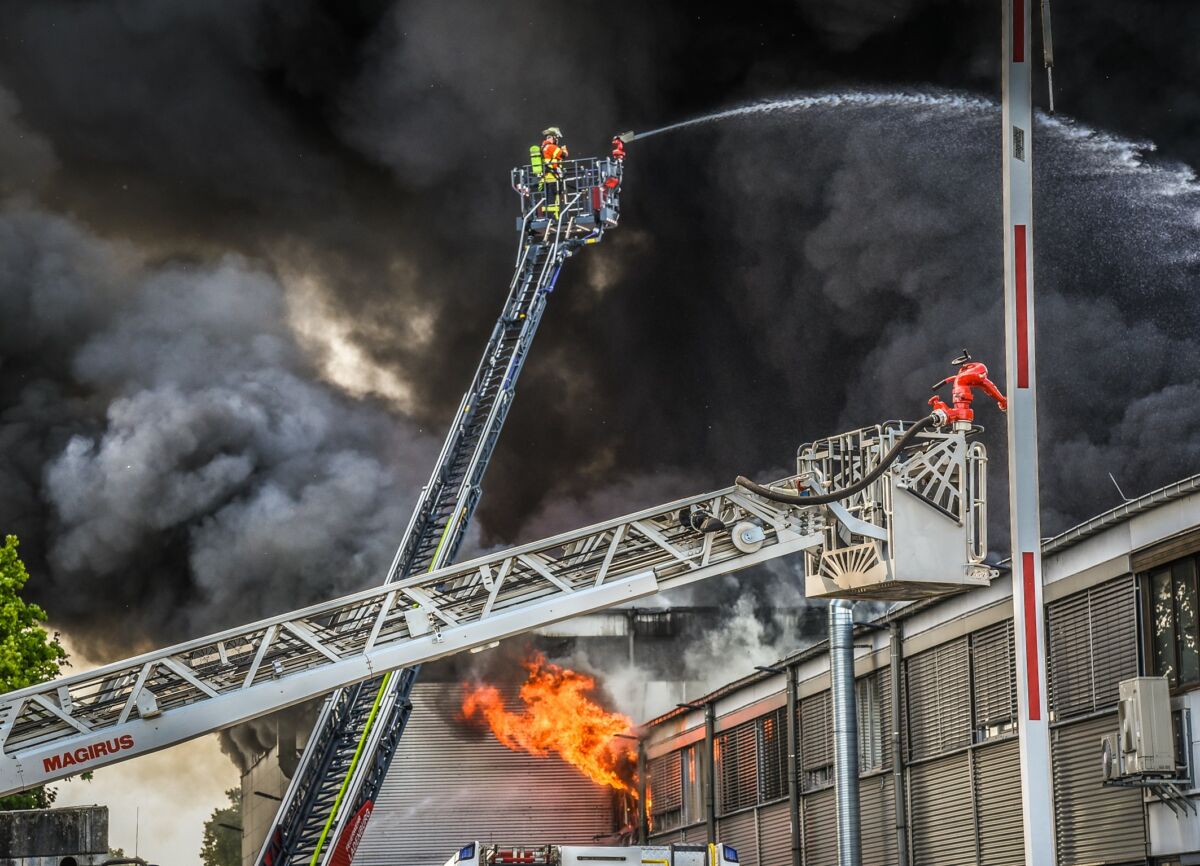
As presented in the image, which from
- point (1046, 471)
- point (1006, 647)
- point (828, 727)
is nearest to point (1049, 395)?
point (1046, 471)

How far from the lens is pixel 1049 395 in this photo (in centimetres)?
4453

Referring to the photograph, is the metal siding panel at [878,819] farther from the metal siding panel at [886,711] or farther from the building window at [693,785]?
the building window at [693,785]

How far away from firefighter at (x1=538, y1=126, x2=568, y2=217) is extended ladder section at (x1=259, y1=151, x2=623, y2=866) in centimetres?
4

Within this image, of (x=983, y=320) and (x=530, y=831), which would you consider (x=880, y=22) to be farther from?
(x=530, y=831)

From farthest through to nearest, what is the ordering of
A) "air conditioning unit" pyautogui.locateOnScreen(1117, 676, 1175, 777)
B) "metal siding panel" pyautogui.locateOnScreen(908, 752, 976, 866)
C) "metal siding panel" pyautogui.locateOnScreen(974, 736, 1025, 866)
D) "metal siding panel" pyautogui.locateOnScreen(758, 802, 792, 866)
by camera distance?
Answer: "metal siding panel" pyautogui.locateOnScreen(758, 802, 792, 866) → "metal siding panel" pyautogui.locateOnScreen(908, 752, 976, 866) → "metal siding panel" pyautogui.locateOnScreen(974, 736, 1025, 866) → "air conditioning unit" pyautogui.locateOnScreen(1117, 676, 1175, 777)

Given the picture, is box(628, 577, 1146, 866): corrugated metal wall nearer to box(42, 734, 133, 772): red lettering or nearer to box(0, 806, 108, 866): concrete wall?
box(42, 734, 133, 772): red lettering

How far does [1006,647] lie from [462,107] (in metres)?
30.4

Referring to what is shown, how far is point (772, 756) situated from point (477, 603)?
529 inches

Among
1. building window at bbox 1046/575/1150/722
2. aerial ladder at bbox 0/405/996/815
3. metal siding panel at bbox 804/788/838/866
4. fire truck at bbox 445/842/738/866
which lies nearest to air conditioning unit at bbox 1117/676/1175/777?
building window at bbox 1046/575/1150/722

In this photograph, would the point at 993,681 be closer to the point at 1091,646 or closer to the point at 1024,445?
the point at 1091,646

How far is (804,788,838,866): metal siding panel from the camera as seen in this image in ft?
89.9

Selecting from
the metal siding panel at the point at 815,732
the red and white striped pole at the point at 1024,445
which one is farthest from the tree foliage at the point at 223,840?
the red and white striped pole at the point at 1024,445

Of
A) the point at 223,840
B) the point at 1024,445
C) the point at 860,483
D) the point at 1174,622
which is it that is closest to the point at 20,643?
the point at 860,483

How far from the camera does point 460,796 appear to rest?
4372cm
